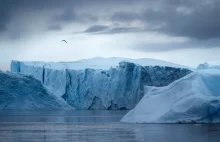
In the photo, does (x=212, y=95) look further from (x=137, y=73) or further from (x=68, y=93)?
(x=68, y=93)

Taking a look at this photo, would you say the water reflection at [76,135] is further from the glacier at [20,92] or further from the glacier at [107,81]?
the glacier at [107,81]

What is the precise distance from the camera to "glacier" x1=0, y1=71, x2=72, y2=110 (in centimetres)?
4650

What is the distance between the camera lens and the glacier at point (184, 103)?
68.4 feet

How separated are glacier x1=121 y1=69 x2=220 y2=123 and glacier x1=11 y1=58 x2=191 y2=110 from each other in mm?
26677

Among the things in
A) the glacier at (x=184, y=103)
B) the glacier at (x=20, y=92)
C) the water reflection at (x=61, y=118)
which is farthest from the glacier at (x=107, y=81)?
the glacier at (x=184, y=103)

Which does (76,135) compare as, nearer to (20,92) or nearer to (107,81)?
(20,92)

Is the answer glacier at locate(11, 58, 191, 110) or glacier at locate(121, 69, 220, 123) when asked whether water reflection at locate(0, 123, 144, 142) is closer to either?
glacier at locate(121, 69, 220, 123)

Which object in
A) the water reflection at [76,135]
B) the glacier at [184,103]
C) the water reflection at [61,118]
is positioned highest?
the glacier at [184,103]

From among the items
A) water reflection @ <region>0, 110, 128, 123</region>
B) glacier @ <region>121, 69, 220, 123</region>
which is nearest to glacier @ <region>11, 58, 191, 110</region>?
water reflection @ <region>0, 110, 128, 123</region>

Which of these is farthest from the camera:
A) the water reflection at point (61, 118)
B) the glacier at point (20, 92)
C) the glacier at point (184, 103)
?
the glacier at point (20, 92)

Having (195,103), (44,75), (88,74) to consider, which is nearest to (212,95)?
(195,103)

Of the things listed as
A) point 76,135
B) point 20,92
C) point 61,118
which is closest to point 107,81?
point 20,92

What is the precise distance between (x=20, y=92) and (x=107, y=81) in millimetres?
10070

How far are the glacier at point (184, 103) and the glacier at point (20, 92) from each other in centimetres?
2459
